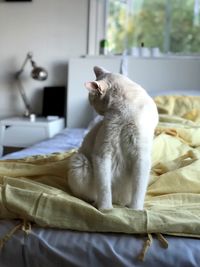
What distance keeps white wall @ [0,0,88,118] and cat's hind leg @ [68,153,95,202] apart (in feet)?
7.10

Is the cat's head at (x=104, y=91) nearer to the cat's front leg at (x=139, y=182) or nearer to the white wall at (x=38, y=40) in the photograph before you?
the cat's front leg at (x=139, y=182)

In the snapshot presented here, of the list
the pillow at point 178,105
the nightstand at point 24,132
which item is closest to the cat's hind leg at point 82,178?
the pillow at point 178,105

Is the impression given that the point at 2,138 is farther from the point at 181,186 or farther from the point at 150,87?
the point at 181,186

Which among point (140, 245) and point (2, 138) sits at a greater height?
point (140, 245)

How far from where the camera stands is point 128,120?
32.1 inches

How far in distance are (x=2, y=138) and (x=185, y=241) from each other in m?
2.12

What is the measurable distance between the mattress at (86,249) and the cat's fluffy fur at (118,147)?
0.10 metres

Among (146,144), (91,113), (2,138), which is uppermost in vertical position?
(146,144)

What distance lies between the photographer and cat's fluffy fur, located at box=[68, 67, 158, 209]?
2.66 ft

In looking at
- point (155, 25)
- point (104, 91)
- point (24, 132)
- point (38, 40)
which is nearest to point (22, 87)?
point (38, 40)

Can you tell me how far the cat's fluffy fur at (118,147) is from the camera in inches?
31.9

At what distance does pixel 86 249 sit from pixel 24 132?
77.3 inches

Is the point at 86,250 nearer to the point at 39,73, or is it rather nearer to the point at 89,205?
the point at 89,205

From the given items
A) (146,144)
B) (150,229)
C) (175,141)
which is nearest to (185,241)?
(150,229)
